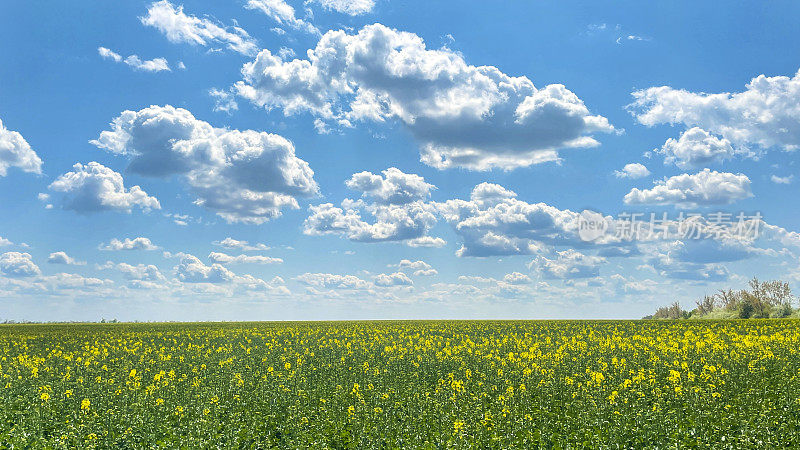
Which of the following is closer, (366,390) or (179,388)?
(366,390)

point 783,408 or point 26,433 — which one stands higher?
point 783,408

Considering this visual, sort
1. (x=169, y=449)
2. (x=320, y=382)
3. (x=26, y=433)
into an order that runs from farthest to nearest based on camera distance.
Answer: (x=320, y=382) < (x=26, y=433) < (x=169, y=449)

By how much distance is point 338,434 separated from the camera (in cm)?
A: 1282

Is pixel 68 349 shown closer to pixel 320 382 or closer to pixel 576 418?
pixel 320 382

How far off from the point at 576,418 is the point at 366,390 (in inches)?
274

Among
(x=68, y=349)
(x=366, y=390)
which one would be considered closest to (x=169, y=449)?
(x=366, y=390)

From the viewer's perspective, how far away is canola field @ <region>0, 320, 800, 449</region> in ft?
39.7

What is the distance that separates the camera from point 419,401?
1577 cm

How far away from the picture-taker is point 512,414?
13.6 m

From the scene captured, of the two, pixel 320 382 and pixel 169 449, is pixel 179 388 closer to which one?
pixel 320 382

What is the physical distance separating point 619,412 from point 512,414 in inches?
119

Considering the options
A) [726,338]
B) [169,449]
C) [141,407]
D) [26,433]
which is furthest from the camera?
[726,338]

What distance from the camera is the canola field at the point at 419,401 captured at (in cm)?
1211

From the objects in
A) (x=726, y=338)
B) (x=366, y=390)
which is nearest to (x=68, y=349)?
(x=366, y=390)
